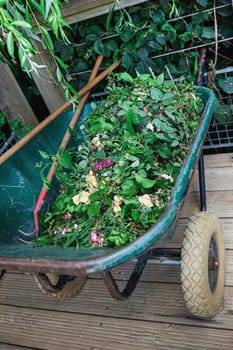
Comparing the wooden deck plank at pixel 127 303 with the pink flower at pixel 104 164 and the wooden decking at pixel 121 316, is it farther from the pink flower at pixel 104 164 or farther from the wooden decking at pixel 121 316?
the pink flower at pixel 104 164

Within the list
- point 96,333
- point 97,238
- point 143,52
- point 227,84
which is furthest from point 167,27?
point 96,333

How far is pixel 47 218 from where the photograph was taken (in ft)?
4.43

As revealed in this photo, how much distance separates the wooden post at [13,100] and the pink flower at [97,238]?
1184 millimetres

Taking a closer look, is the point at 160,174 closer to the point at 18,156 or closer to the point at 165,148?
the point at 165,148

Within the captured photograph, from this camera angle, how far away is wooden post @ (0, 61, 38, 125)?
2.00 meters

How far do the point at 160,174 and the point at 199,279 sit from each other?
0.33 metres

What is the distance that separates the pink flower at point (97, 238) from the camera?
3.64 feet

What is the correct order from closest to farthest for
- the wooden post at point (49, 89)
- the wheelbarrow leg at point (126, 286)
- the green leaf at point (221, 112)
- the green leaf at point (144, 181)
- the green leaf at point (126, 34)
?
1. the wheelbarrow leg at point (126, 286)
2. the green leaf at point (144, 181)
3. the green leaf at point (126, 34)
4. the green leaf at point (221, 112)
5. the wooden post at point (49, 89)

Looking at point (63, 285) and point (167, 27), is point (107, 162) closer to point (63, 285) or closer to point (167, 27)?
point (63, 285)

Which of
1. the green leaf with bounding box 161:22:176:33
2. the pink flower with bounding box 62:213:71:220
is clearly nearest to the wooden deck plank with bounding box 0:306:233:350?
the pink flower with bounding box 62:213:71:220

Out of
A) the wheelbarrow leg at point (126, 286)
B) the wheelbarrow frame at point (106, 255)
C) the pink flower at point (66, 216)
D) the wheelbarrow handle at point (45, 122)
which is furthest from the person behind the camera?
the wheelbarrow handle at point (45, 122)

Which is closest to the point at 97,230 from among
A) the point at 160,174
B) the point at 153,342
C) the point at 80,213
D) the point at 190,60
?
the point at 80,213

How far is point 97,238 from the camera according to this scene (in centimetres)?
112

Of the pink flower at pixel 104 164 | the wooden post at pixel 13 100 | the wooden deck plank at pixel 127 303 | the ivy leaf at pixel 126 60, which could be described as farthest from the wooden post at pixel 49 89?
the wooden deck plank at pixel 127 303
